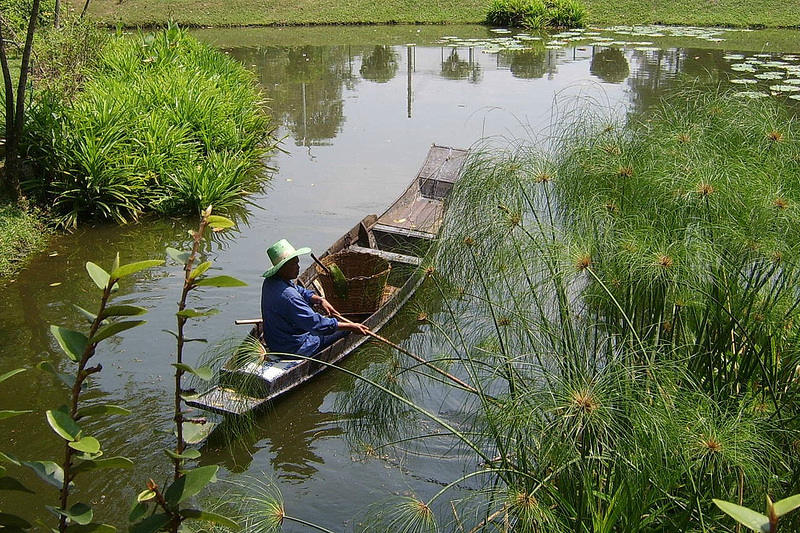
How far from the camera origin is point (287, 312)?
6664 mm

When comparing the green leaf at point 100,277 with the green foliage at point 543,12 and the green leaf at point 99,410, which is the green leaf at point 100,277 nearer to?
the green leaf at point 99,410

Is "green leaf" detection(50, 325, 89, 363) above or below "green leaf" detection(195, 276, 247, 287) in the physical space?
below

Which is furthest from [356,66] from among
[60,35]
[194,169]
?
[194,169]

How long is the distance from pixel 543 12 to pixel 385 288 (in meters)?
21.0

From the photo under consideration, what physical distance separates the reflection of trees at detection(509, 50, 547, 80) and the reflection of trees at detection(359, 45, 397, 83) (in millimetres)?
3266

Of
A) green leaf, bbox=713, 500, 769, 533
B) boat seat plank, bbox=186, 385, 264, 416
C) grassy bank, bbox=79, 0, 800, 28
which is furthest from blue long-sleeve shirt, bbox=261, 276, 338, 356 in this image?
grassy bank, bbox=79, 0, 800, 28

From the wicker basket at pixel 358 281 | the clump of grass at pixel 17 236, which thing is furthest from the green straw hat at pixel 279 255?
the clump of grass at pixel 17 236

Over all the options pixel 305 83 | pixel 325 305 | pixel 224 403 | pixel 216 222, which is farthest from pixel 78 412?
pixel 305 83

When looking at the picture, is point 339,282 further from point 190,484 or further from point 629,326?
point 190,484

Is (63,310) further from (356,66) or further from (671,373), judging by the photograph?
(356,66)

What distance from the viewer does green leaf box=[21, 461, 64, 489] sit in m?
1.92

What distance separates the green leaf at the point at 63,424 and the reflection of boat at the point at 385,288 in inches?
82.2

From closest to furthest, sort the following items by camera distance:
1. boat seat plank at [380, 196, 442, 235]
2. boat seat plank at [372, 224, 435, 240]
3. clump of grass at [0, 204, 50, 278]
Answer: clump of grass at [0, 204, 50, 278], boat seat plank at [372, 224, 435, 240], boat seat plank at [380, 196, 442, 235]

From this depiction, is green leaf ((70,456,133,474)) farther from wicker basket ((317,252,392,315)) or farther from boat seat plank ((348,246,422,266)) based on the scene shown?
boat seat plank ((348,246,422,266))
